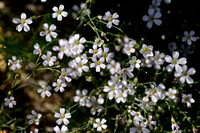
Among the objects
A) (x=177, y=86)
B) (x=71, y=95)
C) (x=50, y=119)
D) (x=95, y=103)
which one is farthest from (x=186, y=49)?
(x=50, y=119)

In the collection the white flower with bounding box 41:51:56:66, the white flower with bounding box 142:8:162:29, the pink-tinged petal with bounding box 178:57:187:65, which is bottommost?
the pink-tinged petal with bounding box 178:57:187:65

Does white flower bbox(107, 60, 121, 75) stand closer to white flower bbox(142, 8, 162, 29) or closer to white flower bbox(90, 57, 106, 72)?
white flower bbox(90, 57, 106, 72)

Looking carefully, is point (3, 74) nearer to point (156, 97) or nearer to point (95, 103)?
point (95, 103)

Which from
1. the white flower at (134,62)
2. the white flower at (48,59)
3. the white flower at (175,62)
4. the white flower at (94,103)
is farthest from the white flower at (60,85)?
the white flower at (175,62)

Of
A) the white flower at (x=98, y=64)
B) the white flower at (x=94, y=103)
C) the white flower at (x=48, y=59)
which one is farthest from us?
the white flower at (x=94, y=103)

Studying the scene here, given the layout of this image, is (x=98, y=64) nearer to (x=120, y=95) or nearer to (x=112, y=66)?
(x=112, y=66)

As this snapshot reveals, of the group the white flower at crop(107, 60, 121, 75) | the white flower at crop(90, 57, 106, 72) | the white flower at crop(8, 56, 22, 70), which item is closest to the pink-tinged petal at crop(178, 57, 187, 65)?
the white flower at crop(107, 60, 121, 75)

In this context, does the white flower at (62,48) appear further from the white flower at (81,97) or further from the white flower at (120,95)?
the white flower at (120,95)

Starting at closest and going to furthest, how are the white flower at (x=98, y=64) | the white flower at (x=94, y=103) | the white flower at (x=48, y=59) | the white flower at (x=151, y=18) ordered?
the white flower at (x=98, y=64)
the white flower at (x=48, y=59)
the white flower at (x=94, y=103)
the white flower at (x=151, y=18)

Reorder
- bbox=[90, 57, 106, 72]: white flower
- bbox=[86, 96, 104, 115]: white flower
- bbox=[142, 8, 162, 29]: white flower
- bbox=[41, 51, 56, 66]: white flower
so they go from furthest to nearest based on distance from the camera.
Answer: bbox=[142, 8, 162, 29]: white flower < bbox=[86, 96, 104, 115]: white flower < bbox=[41, 51, 56, 66]: white flower < bbox=[90, 57, 106, 72]: white flower

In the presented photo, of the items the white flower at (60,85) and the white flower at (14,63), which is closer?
the white flower at (60,85)

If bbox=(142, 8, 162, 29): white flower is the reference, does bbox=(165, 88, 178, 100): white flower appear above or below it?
below
